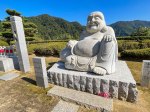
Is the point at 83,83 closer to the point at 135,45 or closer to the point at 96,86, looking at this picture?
the point at 96,86

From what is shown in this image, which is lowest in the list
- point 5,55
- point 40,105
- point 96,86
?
point 40,105

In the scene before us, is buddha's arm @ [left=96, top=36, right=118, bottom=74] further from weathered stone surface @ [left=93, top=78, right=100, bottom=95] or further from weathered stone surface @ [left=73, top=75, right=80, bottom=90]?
weathered stone surface @ [left=73, top=75, right=80, bottom=90]

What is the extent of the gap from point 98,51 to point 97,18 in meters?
0.94

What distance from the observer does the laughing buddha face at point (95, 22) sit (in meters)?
3.19

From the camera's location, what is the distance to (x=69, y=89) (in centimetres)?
307

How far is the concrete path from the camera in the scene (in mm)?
2398

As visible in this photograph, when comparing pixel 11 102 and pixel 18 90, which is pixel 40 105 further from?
pixel 18 90

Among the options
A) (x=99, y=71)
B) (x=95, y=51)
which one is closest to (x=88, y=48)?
(x=95, y=51)

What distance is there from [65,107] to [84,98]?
479mm

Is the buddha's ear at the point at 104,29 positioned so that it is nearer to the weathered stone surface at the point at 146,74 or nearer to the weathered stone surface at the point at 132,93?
the weathered stone surface at the point at 146,74

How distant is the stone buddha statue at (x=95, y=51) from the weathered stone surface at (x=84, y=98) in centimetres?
62

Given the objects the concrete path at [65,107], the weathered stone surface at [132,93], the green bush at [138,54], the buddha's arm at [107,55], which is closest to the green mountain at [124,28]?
the green bush at [138,54]

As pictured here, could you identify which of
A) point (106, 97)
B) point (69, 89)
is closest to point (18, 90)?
point (69, 89)

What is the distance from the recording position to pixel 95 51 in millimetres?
3109
